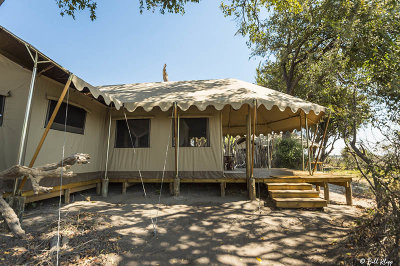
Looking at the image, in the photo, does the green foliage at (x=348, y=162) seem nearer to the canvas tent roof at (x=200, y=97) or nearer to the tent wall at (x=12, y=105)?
the canvas tent roof at (x=200, y=97)

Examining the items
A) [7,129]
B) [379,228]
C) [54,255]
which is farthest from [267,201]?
[7,129]

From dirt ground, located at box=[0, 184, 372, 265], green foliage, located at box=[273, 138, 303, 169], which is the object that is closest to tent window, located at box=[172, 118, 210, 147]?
dirt ground, located at box=[0, 184, 372, 265]

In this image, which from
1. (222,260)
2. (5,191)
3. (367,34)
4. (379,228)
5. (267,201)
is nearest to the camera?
(379,228)

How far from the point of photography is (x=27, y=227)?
338cm

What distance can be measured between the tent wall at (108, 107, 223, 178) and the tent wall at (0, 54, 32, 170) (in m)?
2.57

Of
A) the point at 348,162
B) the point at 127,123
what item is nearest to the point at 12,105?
the point at 127,123

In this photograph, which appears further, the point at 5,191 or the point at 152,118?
the point at 152,118

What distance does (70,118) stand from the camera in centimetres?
532

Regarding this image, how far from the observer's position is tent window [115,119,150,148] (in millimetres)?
6598

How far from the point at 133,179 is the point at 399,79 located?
33.2 ft

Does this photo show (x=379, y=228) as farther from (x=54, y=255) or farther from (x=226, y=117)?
(x=226, y=117)

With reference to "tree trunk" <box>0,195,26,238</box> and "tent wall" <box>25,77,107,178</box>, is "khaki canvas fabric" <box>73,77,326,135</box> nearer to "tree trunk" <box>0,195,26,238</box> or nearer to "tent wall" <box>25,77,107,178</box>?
"tent wall" <box>25,77,107,178</box>

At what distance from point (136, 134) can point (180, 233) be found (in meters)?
4.11

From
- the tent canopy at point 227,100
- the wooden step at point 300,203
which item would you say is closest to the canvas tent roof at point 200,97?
the tent canopy at point 227,100
